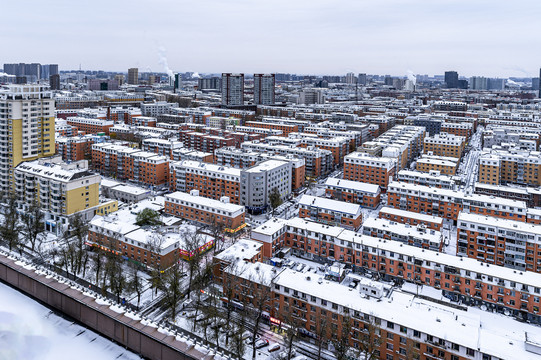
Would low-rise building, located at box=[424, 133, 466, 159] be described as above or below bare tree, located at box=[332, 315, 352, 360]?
above

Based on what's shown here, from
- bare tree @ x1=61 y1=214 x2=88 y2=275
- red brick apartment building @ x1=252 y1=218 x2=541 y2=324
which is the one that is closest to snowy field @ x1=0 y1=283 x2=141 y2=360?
bare tree @ x1=61 y1=214 x2=88 y2=275

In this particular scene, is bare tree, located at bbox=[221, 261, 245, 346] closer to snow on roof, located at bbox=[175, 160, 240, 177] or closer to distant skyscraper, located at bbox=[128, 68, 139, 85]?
snow on roof, located at bbox=[175, 160, 240, 177]

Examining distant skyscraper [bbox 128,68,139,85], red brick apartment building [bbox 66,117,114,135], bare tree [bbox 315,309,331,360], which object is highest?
distant skyscraper [bbox 128,68,139,85]

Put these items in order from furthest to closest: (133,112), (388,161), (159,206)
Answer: (133,112)
(388,161)
(159,206)

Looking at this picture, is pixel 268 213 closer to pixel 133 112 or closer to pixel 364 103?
pixel 133 112

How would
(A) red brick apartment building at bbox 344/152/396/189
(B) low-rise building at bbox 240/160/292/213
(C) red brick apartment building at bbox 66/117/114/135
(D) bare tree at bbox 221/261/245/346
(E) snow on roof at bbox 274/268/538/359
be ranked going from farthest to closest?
1. (C) red brick apartment building at bbox 66/117/114/135
2. (A) red brick apartment building at bbox 344/152/396/189
3. (B) low-rise building at bbox 240/160/292/213
4. (D) bare tree at bbox 221/261/245/346
5. (E) snow on roof at bbox 274/268/538/359

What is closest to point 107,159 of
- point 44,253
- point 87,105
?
point 44,253

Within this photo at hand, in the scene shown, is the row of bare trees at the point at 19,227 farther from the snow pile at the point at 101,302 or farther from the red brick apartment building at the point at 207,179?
the snow pile at the point at 101,302
